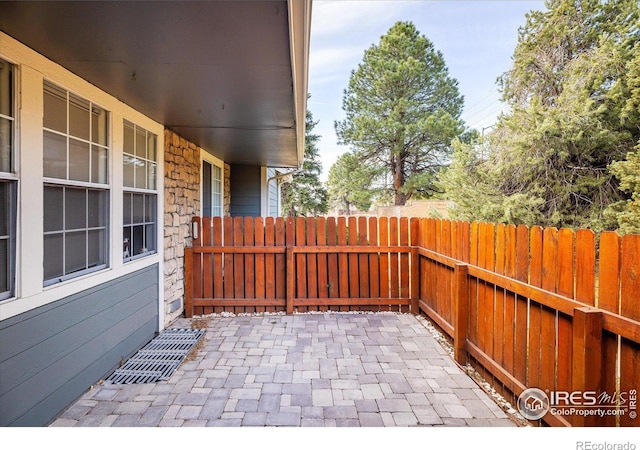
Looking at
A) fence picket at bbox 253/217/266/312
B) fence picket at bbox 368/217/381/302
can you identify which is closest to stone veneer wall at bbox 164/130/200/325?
fence picket at bbox 253/217/266/312

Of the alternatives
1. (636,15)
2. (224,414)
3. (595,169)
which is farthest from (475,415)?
(636,15)

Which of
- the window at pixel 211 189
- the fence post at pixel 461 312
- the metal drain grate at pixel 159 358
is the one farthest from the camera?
the window at pixel 211 189

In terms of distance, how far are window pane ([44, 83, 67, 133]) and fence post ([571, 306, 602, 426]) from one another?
327 centimetres

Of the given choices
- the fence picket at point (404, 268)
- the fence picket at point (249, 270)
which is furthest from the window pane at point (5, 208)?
the fence picket at point (404, 268)

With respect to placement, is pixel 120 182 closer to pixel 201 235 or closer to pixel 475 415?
pixel 201 235

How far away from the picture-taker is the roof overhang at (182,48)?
163 cm

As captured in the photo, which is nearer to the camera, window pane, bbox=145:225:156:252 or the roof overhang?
the roof overhang

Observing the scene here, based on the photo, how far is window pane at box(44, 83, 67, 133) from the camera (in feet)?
7.45

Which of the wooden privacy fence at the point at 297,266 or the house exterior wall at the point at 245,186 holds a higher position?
the house exterior wall at the point at 245,186

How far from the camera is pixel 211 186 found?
6.42 m

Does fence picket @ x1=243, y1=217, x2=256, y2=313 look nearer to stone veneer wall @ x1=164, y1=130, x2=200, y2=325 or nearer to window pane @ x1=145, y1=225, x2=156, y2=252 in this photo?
stone veneer wall @ x1=164, y1=130, x2=200, y2=325

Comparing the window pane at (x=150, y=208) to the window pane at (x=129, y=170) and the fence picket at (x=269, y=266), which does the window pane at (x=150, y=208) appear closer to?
the window pane at (x=129, y=170)
